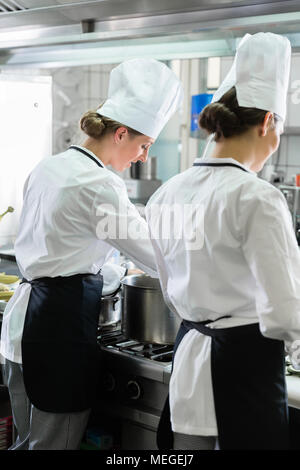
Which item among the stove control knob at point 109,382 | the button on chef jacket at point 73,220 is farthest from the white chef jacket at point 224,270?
the stove control knob at point 109,382

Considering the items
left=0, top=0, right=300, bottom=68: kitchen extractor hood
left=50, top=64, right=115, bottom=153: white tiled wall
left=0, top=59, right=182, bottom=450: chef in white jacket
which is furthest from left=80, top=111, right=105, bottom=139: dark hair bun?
left=50, top=64, right=115, bottom=153: white tiled wall

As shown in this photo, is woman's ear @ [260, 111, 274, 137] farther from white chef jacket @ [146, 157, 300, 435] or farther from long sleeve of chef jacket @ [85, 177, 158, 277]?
long sleeve of chef jacket @ [85, 177, 158, 277]

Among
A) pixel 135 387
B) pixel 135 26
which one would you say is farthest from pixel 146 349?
pixel 135 26

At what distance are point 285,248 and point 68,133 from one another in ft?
15.3

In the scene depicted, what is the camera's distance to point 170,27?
198cm

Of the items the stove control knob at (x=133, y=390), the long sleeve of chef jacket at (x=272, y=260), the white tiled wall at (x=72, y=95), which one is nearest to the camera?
the long sleeve of chef jacket at (x=272, y=260)

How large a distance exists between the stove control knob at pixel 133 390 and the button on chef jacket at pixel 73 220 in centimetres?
34

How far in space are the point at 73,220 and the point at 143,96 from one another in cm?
46

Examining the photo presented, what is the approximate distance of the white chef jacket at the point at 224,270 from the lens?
1183mm

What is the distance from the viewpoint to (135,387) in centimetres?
177

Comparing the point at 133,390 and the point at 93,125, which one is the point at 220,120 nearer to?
the point at 93,125

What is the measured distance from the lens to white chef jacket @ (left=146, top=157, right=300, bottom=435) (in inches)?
46.6

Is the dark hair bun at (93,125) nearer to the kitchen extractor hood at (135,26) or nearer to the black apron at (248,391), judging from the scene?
the kitchen extractor hood at (135,26)

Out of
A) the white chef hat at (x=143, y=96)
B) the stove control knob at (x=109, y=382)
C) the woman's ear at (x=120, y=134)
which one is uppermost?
the white chef hat at (x=143, y=96)
